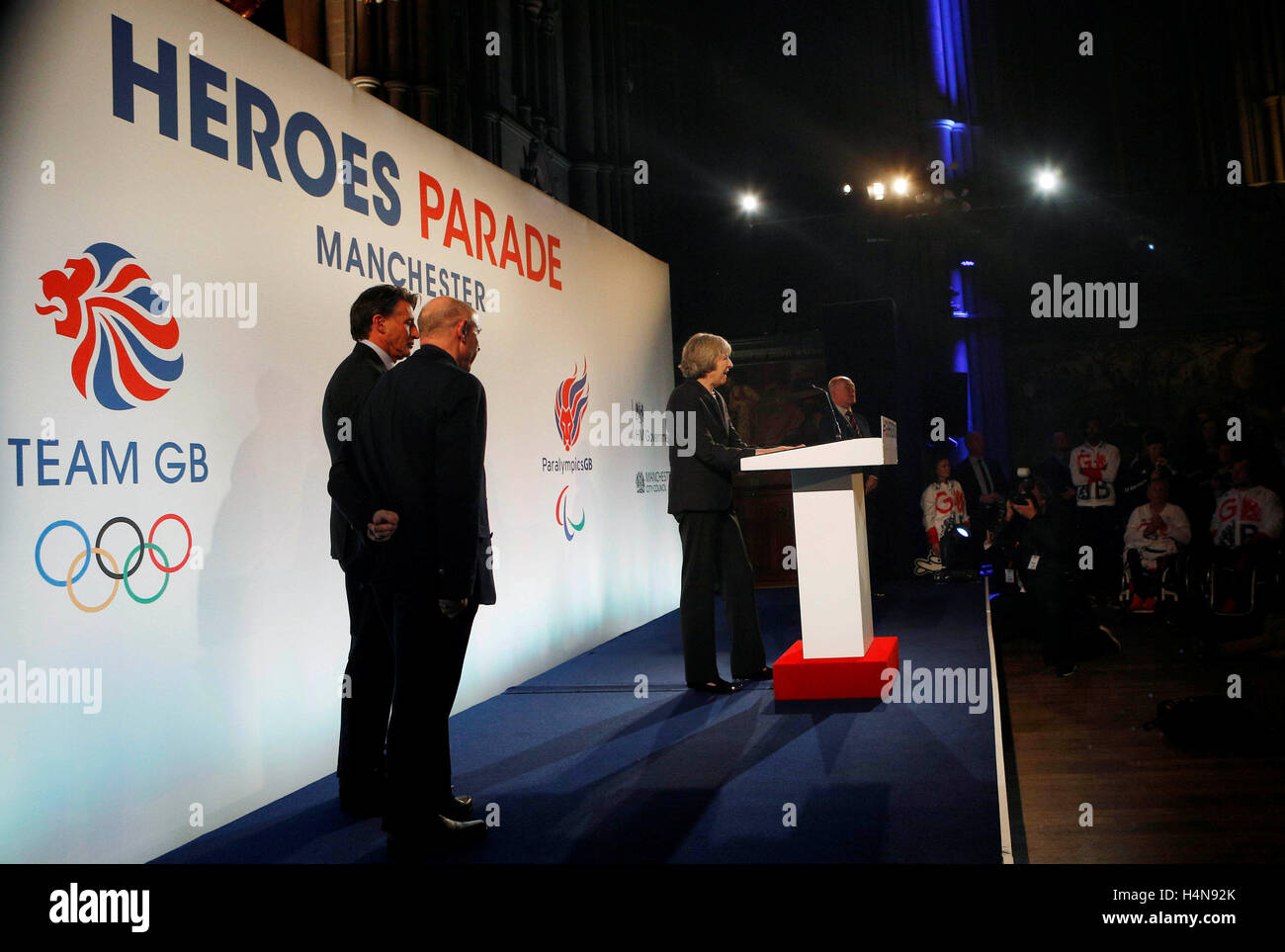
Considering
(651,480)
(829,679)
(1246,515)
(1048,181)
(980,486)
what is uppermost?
(1048,181)

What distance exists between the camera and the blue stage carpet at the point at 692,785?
2434 mm

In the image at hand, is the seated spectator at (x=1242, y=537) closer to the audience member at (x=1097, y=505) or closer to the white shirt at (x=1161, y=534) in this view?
the white shirt at (x=1161, y=534)

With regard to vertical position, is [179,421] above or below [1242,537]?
above

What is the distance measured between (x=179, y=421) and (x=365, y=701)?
100 cm

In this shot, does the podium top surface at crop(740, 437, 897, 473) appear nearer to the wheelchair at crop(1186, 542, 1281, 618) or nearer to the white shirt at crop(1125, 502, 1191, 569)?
the wheelchair at crop(1186, 542, 1281, 618)

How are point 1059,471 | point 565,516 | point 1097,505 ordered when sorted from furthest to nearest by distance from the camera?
point 1059,471, point 1097,505, point 565,516

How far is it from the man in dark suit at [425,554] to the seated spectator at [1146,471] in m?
6.50

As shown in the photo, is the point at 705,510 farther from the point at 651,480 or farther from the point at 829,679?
the point at 651,480

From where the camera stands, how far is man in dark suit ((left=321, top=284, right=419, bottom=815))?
2.87 metres

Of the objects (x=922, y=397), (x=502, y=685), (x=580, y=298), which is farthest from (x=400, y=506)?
(x=922, y=397)

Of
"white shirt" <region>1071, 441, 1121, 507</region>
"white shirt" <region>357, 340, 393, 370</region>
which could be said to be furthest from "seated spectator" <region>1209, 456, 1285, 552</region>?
"white shirt" <region>357, 340, 393, 370</region>

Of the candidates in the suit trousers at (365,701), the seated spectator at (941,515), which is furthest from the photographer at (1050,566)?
the suit trousers at (365,701)

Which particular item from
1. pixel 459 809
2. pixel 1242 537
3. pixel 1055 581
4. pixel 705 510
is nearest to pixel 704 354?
pixel 705 510

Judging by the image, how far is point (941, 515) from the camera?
8.67 metres
